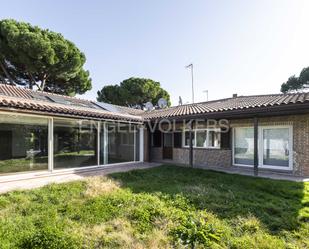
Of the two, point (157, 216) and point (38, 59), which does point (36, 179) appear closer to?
point (157, 216)

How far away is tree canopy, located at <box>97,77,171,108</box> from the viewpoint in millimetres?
28875

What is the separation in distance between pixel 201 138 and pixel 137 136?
13.4ft

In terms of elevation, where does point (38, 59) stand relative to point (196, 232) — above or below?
above

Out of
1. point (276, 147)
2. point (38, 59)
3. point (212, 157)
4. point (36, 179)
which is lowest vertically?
point (36, 179)

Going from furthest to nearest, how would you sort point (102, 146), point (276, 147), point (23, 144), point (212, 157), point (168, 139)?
point (168, 139) → point (212, 157) → point (102, 146) → point (276, 147) → point (23, 144)

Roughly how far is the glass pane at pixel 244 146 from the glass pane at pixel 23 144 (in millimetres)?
9686

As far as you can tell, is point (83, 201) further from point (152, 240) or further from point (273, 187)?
point (273, 187)

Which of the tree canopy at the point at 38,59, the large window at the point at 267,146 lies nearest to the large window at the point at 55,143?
the large window at the point at 267,146

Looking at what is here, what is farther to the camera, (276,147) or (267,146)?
(267,146)

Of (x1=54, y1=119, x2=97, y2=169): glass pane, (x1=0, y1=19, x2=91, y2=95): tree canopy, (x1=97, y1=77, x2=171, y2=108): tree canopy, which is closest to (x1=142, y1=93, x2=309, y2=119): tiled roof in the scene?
(x1=54, y1=119, x2=97, y2=169): glass pane

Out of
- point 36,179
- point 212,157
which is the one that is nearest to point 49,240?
point 36,179

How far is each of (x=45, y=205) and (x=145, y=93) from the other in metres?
24.7

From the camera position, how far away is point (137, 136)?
1384cm

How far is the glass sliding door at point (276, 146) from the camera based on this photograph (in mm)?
9961
